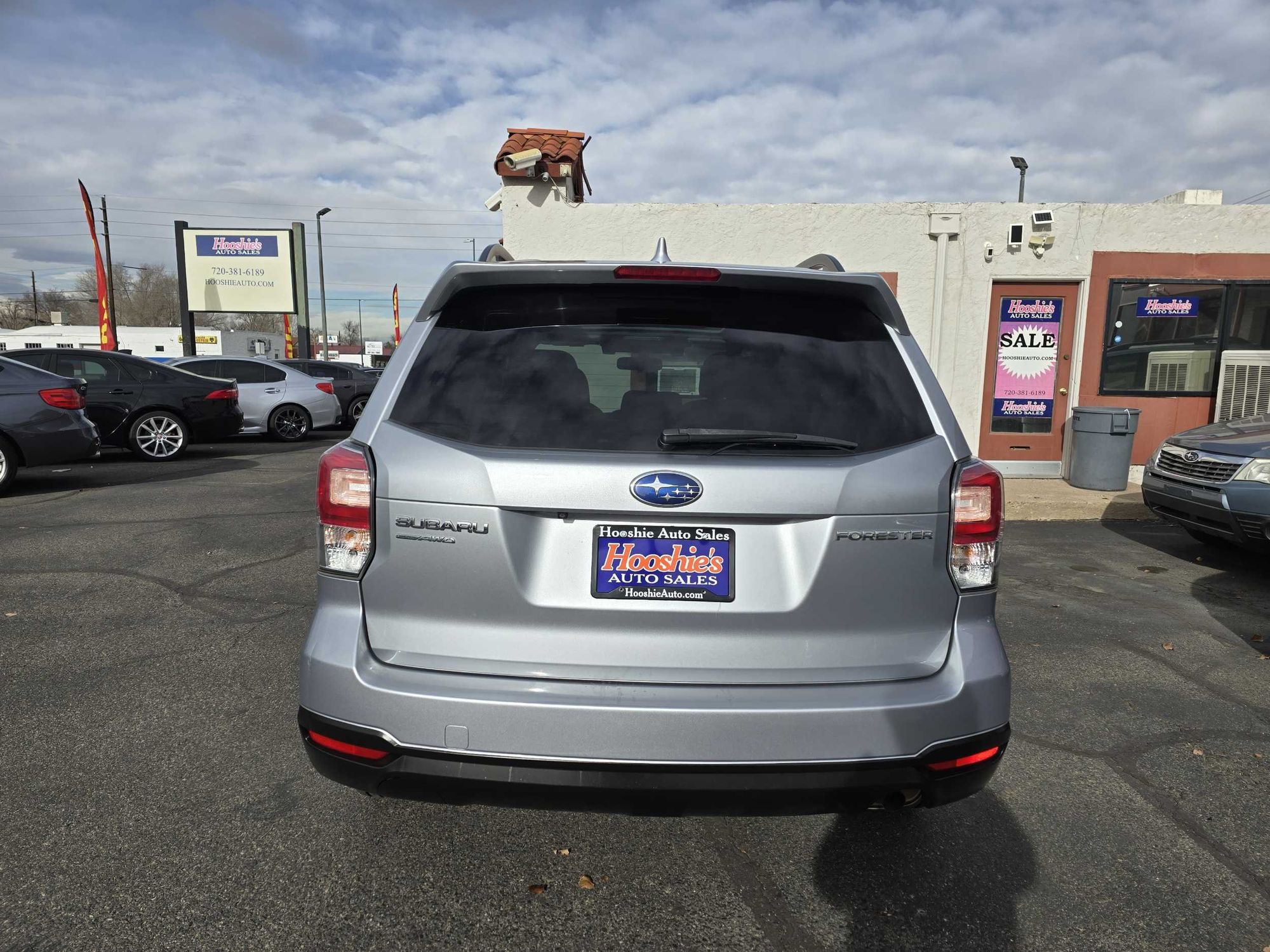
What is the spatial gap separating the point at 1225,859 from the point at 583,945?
78.5 inches

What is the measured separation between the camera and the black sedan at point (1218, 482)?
563 centimetres

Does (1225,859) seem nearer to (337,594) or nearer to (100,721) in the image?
(337,594)

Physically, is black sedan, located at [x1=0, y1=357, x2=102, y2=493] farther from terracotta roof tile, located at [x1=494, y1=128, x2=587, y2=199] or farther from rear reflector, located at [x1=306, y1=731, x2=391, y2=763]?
rear reflector, located at [x1=306, y1=731, x2=391, y2=763]

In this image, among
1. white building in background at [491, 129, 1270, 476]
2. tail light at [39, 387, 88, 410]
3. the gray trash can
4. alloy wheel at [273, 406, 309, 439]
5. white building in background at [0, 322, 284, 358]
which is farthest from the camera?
white building in background at [0, 322, 284, 358]

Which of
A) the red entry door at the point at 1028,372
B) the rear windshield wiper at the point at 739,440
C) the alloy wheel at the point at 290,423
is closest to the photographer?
the rear windshield wiper at the point at 739,440

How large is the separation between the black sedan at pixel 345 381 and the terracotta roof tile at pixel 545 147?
26.8 feet

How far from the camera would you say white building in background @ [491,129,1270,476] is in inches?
378

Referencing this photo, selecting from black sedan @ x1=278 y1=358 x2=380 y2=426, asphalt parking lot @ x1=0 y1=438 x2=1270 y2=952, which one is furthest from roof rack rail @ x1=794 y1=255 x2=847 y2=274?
black sedan @ x1=278 y1=358 x2=380 y2=426

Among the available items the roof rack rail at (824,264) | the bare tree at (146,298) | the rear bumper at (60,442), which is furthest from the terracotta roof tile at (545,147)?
the bare tree at (146,298)

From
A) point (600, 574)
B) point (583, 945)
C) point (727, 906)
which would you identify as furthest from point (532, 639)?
A: point (727, 906)

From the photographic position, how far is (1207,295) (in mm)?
9703

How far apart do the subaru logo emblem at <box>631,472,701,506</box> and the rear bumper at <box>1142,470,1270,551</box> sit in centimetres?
536

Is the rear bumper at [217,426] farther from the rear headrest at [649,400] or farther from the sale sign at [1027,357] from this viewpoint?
the rear headrest at [649,400]

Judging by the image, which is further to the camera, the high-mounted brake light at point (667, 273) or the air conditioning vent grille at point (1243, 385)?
the air conditioning vent grille at point (1243, 385)
